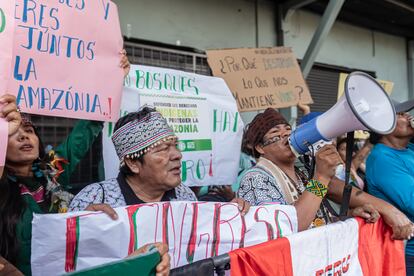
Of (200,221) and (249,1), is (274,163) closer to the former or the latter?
(200,221)

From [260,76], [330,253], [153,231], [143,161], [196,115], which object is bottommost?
[330,253]

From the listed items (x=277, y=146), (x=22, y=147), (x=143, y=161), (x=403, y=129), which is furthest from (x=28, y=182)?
(x=403, y=129)

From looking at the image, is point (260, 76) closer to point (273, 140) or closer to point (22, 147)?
point (273, 140)

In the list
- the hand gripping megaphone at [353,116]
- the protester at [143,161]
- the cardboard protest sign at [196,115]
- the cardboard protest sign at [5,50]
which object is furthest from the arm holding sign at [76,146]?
the hand gripping megaphone at [353,116]

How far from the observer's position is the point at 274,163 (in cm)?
204

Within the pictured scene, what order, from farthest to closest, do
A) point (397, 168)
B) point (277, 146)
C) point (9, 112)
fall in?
1. point (397, 168)
2. point (277, 146)
3. point (9, 112)

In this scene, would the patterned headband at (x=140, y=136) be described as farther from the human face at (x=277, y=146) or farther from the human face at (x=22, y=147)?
the human face at (x=277, y=146)

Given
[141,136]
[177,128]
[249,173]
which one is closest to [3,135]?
[141,136]

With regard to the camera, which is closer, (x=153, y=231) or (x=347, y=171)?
(x=153, y=231)

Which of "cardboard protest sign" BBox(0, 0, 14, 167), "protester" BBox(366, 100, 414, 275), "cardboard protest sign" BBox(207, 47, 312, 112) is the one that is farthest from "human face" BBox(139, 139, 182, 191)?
"cardboard protest sign" BBox(207, 47, 312, 112)

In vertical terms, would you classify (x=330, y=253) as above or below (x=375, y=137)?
below

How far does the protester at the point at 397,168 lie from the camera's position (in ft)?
7.14

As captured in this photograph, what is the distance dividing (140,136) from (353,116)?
84cm

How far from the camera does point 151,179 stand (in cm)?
170
